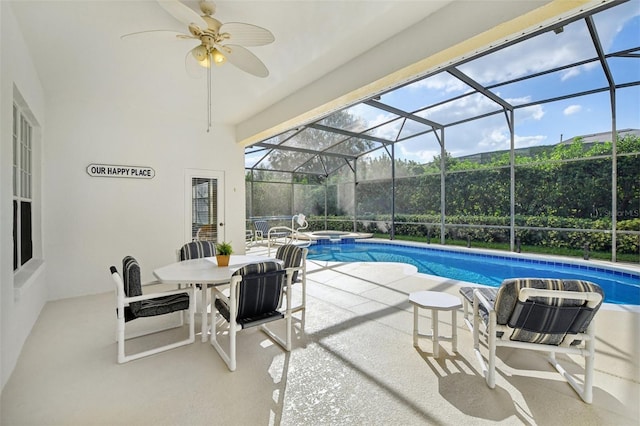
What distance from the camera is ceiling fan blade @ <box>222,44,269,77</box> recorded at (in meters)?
2.54

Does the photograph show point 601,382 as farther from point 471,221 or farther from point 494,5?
point 471,221

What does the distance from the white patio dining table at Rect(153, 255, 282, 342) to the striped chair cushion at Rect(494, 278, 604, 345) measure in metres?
1.91

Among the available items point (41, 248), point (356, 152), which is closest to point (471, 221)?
point (356, 152)

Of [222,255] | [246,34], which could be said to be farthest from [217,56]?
[222,255]

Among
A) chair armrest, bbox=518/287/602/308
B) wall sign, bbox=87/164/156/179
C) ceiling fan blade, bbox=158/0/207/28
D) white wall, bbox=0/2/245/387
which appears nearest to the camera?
chair armrest, bbox=518/287/602/308

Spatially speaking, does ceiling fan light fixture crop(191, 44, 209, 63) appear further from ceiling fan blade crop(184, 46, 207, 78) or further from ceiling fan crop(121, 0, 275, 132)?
ceiling fan blade crop(184, 46, 207, 78)

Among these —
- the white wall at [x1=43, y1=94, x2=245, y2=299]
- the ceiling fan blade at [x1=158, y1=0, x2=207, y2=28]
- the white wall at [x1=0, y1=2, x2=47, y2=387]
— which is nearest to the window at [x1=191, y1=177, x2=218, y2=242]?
the white wall at [x1=43, y1=94, x2=245, y2=299]

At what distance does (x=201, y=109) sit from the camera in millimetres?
5039

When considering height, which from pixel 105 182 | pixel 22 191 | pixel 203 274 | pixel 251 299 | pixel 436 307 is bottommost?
pixel 436 307

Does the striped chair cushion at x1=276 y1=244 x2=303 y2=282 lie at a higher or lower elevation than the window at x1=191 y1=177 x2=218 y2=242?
lower

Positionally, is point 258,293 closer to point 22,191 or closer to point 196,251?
point 196,251

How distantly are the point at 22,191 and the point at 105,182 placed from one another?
1.13 meters

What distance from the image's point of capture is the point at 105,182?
4.68 metres

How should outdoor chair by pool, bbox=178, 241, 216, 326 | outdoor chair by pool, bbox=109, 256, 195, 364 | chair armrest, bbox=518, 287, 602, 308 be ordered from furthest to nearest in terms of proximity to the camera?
outdoor chair by pool, bbox=178, 241, 216, 326
outdoor chair by pool, bbox=109, 256, 195, 364
chair armrest, bbox=518, 287, 602, 308
